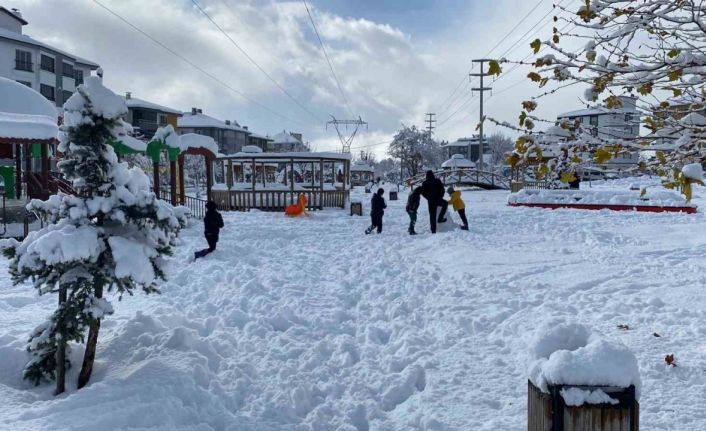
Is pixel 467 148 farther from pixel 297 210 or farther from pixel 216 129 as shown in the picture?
pixel 297 210

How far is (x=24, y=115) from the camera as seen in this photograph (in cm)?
1521

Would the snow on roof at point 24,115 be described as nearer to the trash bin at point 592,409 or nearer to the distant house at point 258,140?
the trash bin at point 592,409

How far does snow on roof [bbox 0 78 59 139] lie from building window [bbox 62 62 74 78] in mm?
38901

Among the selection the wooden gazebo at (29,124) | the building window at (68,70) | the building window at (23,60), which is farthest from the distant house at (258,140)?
the wooden gazebo at (29,124)

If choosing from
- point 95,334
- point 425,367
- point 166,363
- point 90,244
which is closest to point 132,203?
point 90,244

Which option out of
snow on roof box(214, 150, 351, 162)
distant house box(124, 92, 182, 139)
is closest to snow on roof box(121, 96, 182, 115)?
distant house box(124, 92, 182, 139)

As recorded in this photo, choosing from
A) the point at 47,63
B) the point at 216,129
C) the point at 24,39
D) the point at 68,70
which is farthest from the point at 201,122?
the point at 24,39

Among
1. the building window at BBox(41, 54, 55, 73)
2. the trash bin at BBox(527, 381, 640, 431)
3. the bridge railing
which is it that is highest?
the building window at BBox(41, 54, 55, 73)

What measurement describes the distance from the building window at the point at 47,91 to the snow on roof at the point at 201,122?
28.1m

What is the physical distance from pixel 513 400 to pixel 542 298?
3.28 meters

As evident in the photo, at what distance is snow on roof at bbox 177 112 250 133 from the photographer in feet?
254

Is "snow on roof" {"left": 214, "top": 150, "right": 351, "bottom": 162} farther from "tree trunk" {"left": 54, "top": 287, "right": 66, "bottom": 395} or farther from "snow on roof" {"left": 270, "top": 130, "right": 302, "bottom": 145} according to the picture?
"snow on roof" {"left": 270, "top": 130, "right": 302, "bottom": 145}

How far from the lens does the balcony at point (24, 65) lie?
43150 mm

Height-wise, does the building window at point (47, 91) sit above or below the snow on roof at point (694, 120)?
above
